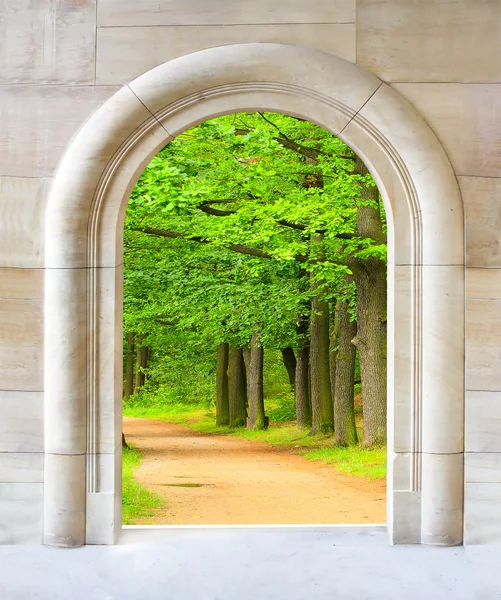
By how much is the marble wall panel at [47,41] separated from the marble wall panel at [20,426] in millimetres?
2481

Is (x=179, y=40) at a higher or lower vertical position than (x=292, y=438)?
higher

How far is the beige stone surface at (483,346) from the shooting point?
258 inches

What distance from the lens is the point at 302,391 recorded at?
21.7 metres

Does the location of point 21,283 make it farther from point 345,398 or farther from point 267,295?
point 267,295

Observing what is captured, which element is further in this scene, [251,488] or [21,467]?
[251,488]

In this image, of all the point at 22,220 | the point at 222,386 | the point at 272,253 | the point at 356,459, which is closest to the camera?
the point at 22,220

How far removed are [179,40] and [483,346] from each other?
3.30 metres

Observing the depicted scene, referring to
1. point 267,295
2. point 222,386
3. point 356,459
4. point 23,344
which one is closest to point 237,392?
point 222,386

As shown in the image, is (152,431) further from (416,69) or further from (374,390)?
(416,69)

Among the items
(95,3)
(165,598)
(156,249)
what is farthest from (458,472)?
(156,249)

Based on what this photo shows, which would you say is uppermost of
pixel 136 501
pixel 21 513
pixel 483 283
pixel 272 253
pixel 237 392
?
pixel 272 253

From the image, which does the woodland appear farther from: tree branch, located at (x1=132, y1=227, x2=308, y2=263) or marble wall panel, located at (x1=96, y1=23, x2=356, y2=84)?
marble wall panel, located at (x1=96, y1=23, x2=356, y2=84)

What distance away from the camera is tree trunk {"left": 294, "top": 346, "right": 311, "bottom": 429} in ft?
71.2

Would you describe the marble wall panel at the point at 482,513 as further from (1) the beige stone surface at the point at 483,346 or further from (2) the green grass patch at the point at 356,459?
(2) the green grass patch at the point at 356,459
